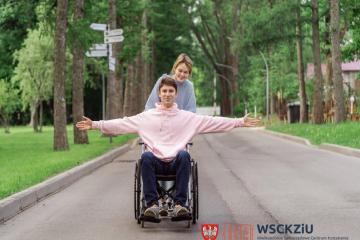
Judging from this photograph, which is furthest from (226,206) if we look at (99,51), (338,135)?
(99,51)

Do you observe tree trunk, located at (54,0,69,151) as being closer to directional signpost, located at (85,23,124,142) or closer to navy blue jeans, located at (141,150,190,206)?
directional signpost, located at (85,23,124,142)

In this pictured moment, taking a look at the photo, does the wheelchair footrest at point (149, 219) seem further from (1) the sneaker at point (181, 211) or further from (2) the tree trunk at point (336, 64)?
(2) the tree trunk at point (336, 64)

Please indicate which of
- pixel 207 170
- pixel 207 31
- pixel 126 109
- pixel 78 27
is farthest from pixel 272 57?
pixel 207 170

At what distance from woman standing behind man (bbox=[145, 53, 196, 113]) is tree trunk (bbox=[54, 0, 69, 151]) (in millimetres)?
13345

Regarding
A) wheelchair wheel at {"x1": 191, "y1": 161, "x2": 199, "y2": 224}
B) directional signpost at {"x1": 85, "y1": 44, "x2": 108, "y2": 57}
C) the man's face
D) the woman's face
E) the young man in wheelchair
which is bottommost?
wheelchair wheel at {"x1": 191, "y1": 161, "x2": 199, "y2": 224}

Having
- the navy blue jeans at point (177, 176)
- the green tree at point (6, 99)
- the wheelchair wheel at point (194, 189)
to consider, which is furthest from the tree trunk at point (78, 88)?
the green tree at point (6, 99)

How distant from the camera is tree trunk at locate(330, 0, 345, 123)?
32.0m

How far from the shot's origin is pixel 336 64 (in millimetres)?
32156

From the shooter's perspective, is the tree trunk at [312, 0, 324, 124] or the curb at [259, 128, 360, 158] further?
the tree trunk at [312, 0, 324, 124]

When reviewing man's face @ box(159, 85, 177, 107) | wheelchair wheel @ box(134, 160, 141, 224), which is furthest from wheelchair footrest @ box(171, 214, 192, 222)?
man's face @ box(159, 85, 177, 107)

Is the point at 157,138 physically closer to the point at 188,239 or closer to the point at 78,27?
the point at 188,239

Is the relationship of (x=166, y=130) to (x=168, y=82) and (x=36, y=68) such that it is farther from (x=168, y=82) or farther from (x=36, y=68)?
(x=36, y=68)

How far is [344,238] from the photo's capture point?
753 cm

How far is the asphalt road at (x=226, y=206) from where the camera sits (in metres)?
8.16
